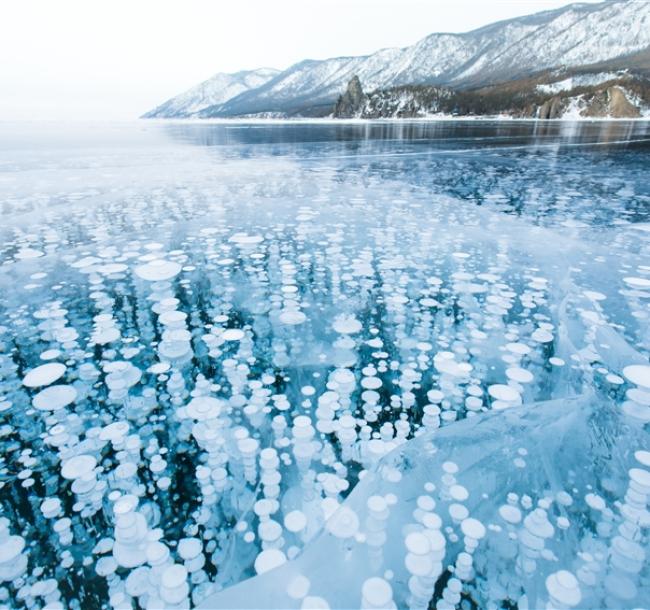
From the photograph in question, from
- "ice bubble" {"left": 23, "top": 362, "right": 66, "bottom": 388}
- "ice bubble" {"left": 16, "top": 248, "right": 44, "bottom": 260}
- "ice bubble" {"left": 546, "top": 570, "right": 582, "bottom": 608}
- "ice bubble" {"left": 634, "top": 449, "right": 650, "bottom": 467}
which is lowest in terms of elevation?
"ice bubble" {"left": 634, "top": 449, "right": 650, "bottom": 467}

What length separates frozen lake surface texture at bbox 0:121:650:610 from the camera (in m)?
1.75

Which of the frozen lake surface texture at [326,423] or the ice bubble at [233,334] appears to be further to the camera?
the ice bubble at [233,334]

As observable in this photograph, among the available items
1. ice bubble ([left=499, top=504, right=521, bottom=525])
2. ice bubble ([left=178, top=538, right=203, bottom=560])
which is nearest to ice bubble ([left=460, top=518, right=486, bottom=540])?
ice bubble ([left=499, top=504, right=521, bottom=525])

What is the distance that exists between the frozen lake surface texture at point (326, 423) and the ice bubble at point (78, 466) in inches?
0.7

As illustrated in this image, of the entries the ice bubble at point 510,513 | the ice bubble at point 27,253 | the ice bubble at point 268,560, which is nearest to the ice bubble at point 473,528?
the ice bubble at point 510,513

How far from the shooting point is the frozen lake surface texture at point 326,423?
5.76 ft

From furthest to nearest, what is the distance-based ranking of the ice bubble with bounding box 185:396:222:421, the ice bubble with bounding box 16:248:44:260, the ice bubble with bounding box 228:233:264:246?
the ice bubble with bounding box 228:233:264:246
the ice bubble with bounding box 16:248:44:260
the ice bubble with bounding box 185:396:222:421

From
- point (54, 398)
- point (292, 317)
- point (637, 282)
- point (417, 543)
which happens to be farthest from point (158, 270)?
point (637, 282)

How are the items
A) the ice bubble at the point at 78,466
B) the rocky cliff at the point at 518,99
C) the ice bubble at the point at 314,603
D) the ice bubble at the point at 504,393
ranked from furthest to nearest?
1. the rocky cliff at the point at 518,99
2. the ice bubble at the point at 504,393
3. the ice bubble at the point at 78,466
4. the ice bubble at the point at 314,603

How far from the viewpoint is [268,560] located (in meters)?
1.81

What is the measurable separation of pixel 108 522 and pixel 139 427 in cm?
67

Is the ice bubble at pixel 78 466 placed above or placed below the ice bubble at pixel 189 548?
above

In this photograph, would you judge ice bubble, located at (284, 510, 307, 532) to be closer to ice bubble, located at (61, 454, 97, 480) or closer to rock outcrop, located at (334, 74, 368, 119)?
ice bubble, located at (61, 454, 97, 480)

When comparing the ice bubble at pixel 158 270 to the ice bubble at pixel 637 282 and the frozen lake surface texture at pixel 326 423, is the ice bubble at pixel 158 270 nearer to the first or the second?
the frozen lake surface texture at pixel 326 423
